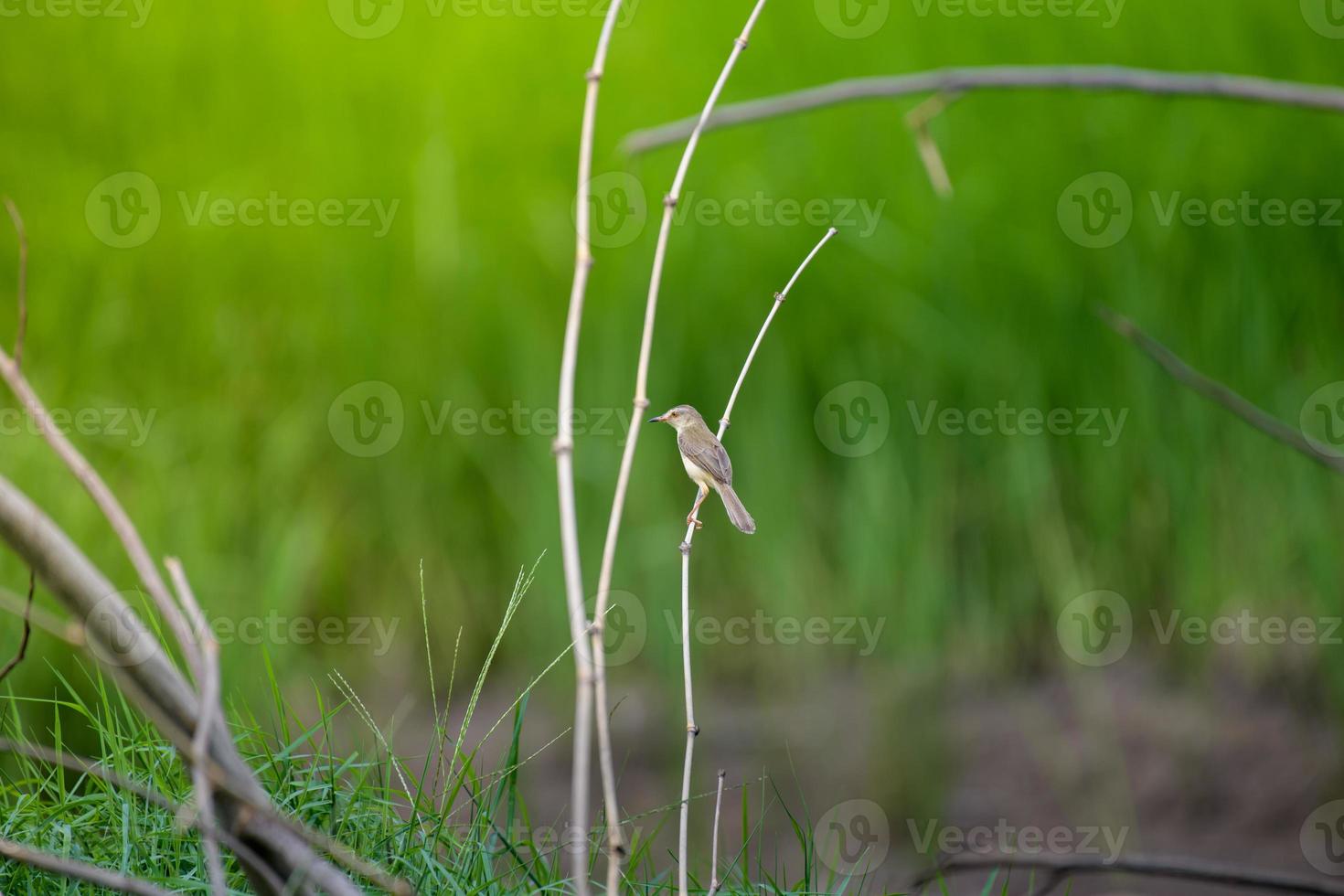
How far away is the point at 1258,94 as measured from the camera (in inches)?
29.5

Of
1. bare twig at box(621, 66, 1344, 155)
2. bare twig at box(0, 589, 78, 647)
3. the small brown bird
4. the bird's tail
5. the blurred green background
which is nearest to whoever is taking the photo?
bare twig at box(621, 66, 1344, 155)

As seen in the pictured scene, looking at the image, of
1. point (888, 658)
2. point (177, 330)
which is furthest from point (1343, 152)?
point (177, 330)

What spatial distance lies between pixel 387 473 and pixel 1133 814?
2.09m

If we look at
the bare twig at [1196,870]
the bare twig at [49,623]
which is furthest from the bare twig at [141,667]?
the bare twig at [1196,870]

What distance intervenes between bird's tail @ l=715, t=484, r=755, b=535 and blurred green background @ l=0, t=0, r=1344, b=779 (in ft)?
4.93

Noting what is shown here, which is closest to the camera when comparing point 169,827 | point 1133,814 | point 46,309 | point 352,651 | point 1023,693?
point 169,827

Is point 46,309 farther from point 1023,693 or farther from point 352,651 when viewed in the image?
point 1023,693

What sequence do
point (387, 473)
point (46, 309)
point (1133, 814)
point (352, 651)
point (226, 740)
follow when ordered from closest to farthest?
point (226, 740), point (1133, 814), point (352, 651), point (387, 473), point (46, 309)

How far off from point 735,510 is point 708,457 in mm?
101

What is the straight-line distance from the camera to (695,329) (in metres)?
3.47

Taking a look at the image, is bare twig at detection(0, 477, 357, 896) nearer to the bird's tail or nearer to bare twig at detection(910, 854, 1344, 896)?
bare twig at detection(910, 854, 1344, 896)

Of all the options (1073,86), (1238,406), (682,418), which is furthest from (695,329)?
(1073,86)

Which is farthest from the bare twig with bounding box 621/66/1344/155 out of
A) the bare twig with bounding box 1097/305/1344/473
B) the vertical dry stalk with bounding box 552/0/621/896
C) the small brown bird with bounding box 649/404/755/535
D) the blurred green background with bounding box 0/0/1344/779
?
the blurred green background with bounding box 0/0/1344/779

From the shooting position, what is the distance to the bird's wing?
1.65m
